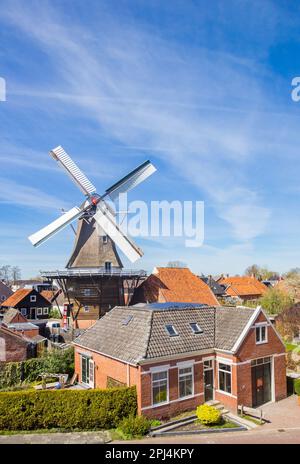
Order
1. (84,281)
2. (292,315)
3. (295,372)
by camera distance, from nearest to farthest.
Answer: (295,372), (84,281), (292,315)

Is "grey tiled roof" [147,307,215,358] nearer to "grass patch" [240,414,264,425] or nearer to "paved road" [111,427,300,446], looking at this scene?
"paved road" [111,427,300,446]

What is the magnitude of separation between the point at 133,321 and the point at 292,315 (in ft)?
72.4

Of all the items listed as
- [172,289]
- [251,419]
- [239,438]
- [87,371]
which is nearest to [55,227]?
[172,289]

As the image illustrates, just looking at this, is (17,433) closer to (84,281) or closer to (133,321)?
(133,321)

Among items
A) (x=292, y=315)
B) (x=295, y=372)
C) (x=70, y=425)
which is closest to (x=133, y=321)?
(x=70, y=425)

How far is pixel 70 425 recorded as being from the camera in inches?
657

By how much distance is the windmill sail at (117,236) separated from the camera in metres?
34.8

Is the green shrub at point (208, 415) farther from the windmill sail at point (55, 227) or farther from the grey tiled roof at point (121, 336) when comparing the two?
the windmill sail at point (55, 227)

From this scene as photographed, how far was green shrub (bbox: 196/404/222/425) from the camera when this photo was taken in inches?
663

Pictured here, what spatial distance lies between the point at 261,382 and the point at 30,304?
3760 cm

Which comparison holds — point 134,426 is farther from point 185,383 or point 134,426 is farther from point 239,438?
point 239,438

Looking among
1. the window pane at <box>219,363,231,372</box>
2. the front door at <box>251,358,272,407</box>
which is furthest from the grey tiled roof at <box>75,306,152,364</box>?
the front door at <box>251,358,272,407</box>

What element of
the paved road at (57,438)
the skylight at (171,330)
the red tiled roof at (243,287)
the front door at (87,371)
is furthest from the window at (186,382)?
the red tiled roof at (243,287)

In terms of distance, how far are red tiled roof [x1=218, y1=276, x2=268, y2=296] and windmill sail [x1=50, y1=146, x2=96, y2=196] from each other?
3777 centimetres
